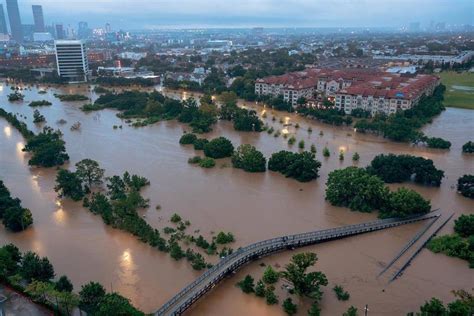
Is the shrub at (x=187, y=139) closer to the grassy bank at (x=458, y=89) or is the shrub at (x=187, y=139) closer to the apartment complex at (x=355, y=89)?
the apartment complex at (x=355, y=89)

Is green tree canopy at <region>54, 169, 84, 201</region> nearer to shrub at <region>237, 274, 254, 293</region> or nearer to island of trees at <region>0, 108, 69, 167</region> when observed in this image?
island of trees at <region>0, 108, 69, 167</region>

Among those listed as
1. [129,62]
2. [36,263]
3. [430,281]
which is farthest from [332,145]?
[129,62]

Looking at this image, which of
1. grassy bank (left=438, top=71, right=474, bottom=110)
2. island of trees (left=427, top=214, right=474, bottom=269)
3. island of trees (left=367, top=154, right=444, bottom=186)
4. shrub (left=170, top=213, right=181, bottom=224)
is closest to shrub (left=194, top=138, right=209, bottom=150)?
shrub (left=170, top=213, right=181, bottom=224)

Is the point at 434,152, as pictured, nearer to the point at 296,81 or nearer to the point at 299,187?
the point at 299,187

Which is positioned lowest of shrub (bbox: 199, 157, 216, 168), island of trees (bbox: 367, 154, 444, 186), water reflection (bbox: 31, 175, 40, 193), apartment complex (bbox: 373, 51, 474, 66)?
water reflection (bbox: 31, 175, 40, 193)

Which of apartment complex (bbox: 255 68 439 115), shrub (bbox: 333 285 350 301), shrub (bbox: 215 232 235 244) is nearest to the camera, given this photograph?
shrub (bbox: 333 285 350 301)

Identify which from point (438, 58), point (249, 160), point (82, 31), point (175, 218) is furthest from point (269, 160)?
point (82, 31)

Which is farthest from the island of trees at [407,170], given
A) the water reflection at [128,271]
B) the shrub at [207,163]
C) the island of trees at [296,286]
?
the water reflection at [128,271]
